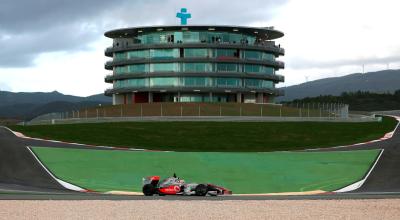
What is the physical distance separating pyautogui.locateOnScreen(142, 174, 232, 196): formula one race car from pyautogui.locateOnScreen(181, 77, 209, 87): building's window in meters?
86.3

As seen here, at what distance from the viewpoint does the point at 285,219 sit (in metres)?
18.4

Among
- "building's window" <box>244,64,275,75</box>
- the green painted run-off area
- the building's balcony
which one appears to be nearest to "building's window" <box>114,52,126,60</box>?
the building's balcony

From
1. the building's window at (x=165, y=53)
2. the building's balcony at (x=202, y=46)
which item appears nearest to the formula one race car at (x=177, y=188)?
the building's balcony at (x=202, y=46)

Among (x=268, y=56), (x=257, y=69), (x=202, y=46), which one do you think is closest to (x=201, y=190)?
(x=202, y=46)

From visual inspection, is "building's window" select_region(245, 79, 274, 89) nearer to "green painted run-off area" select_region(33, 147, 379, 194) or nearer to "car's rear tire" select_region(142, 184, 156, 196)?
"green painted run-off area" select_region(33, 147, 379, 194)

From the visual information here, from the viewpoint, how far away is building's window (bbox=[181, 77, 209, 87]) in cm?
11300

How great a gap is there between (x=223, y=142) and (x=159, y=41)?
57.9 meters

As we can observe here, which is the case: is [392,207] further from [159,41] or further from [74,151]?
[159,41]

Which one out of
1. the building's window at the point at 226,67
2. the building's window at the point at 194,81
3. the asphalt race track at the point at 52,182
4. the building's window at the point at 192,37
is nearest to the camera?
the asphalt race track at the point at 52,182

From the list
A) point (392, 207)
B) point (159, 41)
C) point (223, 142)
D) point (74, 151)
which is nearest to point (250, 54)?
point (159, 41)

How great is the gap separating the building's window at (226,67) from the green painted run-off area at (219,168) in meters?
68.6

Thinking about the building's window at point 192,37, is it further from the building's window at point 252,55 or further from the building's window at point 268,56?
the building's window at point 268,56

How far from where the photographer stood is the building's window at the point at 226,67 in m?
114

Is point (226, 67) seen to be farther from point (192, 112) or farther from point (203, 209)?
point (203, 209)
